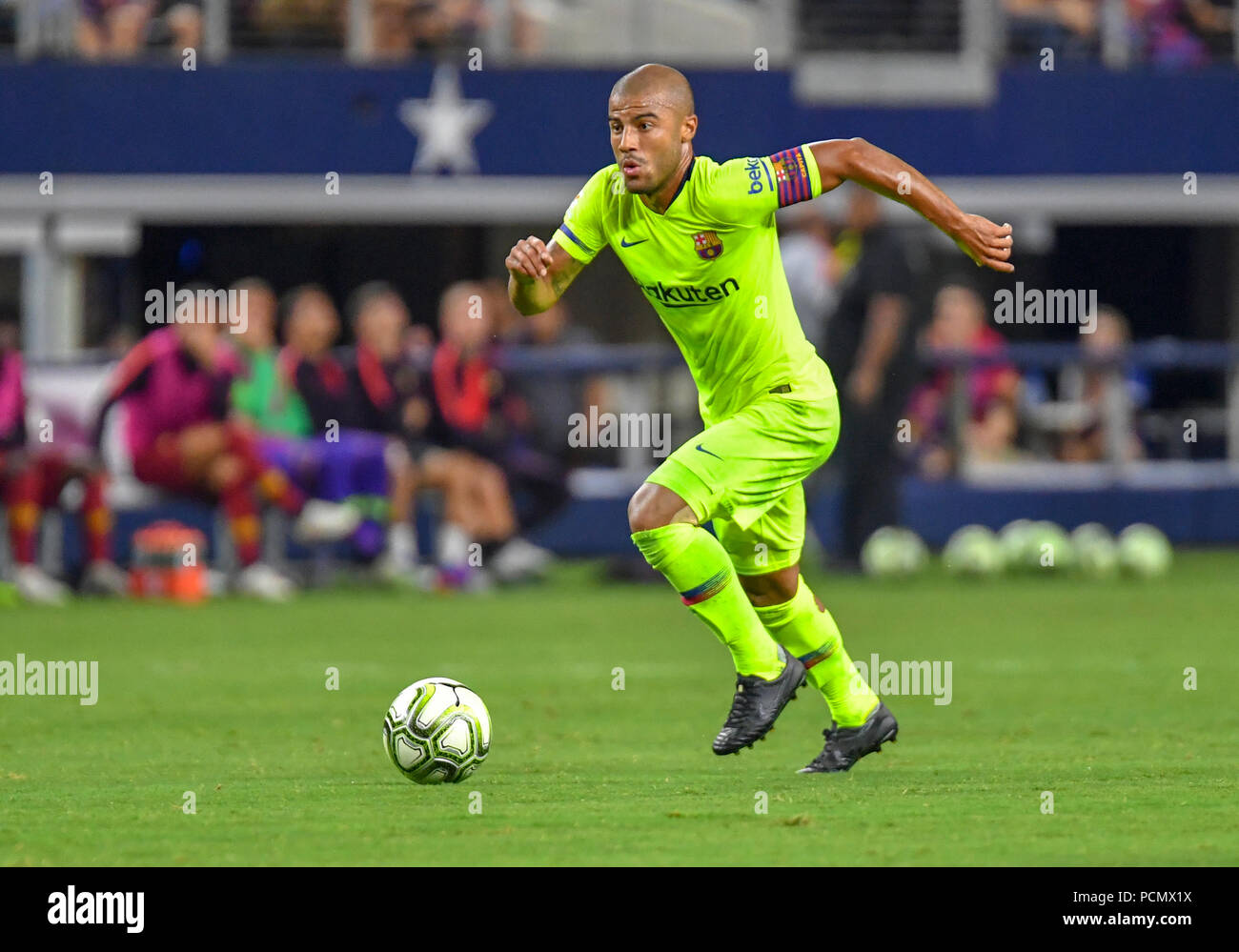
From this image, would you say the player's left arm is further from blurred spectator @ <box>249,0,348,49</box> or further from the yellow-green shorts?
blurred spectator @ <box>249,0,348,49</box>

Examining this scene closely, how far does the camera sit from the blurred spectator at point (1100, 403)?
18.6 meters

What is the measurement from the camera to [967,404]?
18500mm

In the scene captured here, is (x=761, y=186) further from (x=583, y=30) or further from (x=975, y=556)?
(x=583, y=30)

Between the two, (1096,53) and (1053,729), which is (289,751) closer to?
(1053,729)

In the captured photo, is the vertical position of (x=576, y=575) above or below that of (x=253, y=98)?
below

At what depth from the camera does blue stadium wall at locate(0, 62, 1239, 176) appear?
19594 mm

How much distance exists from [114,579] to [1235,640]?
7613 mm

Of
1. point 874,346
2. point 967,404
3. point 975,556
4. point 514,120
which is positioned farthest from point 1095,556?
point 514,120

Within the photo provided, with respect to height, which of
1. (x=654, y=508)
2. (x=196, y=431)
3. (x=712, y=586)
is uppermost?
(x=196, y=431)

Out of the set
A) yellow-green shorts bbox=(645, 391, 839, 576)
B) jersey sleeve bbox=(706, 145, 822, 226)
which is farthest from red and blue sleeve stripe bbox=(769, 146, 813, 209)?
yellow-green shorts bbox=(645, 391, 839, 576)

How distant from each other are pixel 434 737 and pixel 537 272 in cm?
146

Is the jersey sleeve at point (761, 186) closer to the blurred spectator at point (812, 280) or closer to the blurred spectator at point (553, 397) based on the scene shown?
the blurred spectator at point (812, 280)

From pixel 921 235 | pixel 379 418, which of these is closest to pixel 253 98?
pixel 379 418

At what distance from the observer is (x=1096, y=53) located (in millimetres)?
21078
